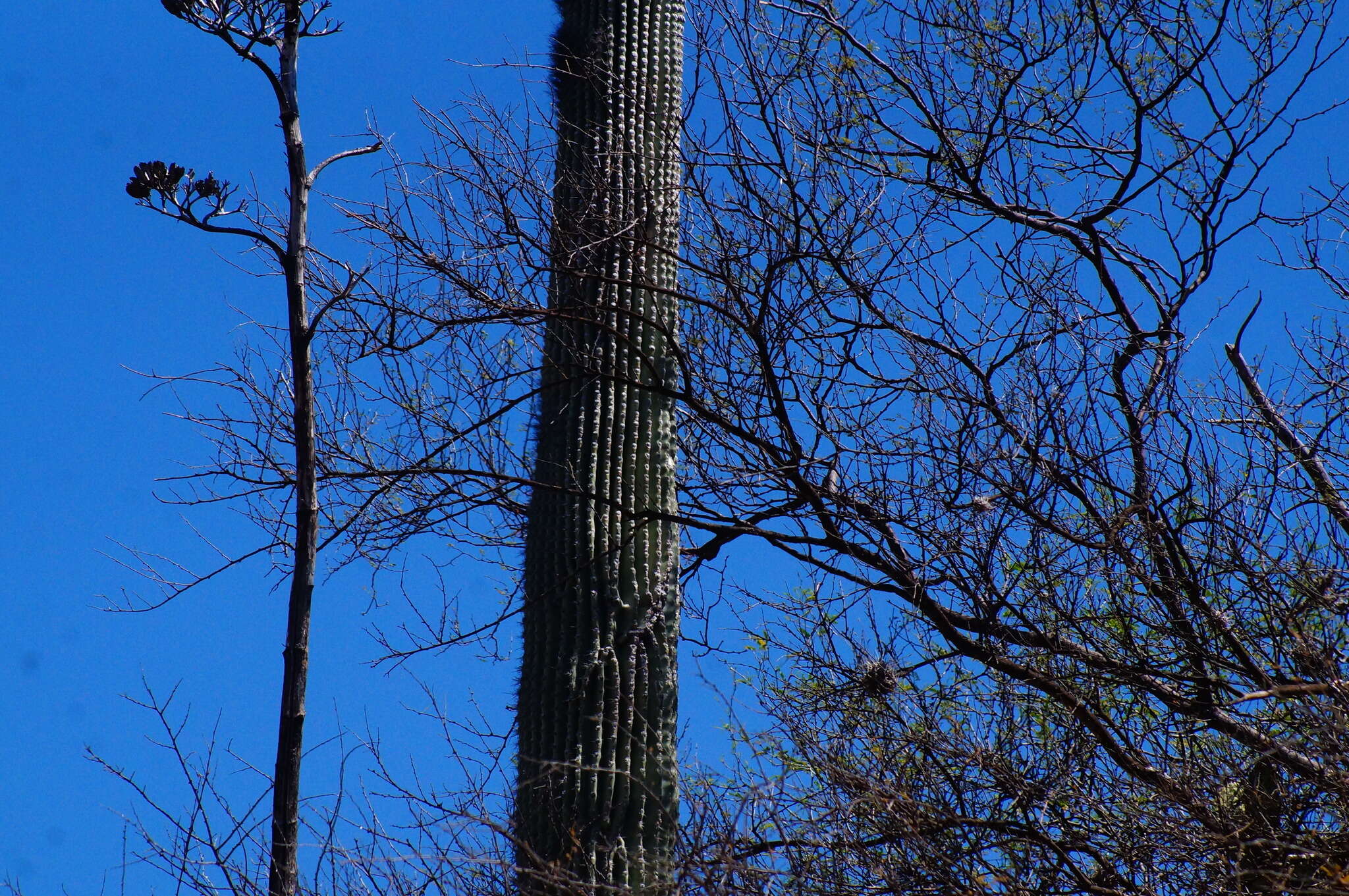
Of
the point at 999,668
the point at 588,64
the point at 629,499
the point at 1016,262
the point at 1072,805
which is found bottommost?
the point at 1072,805

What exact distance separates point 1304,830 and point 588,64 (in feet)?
13.6

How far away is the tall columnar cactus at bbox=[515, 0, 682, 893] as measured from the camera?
4.74m

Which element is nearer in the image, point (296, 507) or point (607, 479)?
point (296, 507)

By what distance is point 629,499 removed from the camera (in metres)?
5.35

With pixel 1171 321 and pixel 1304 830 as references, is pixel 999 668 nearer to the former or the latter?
pixel 1304 830

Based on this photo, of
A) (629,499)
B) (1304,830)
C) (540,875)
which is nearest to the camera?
(540,875)

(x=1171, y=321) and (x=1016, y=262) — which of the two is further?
(x=1171, y=321)

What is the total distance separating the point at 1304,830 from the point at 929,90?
346 centimetres

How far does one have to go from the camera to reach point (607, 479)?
210 inches

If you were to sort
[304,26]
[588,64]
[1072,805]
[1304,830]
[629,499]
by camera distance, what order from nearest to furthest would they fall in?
[1304,830] → [1072,805] → [304,26] → [629,499] → [588,64]

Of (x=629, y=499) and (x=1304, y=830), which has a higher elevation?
(x=629, y=499)

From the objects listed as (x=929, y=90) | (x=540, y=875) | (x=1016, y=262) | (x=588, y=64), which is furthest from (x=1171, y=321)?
(x=540, y=875)

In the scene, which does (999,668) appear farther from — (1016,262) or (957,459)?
(1016,262)

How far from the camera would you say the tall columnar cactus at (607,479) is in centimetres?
474
